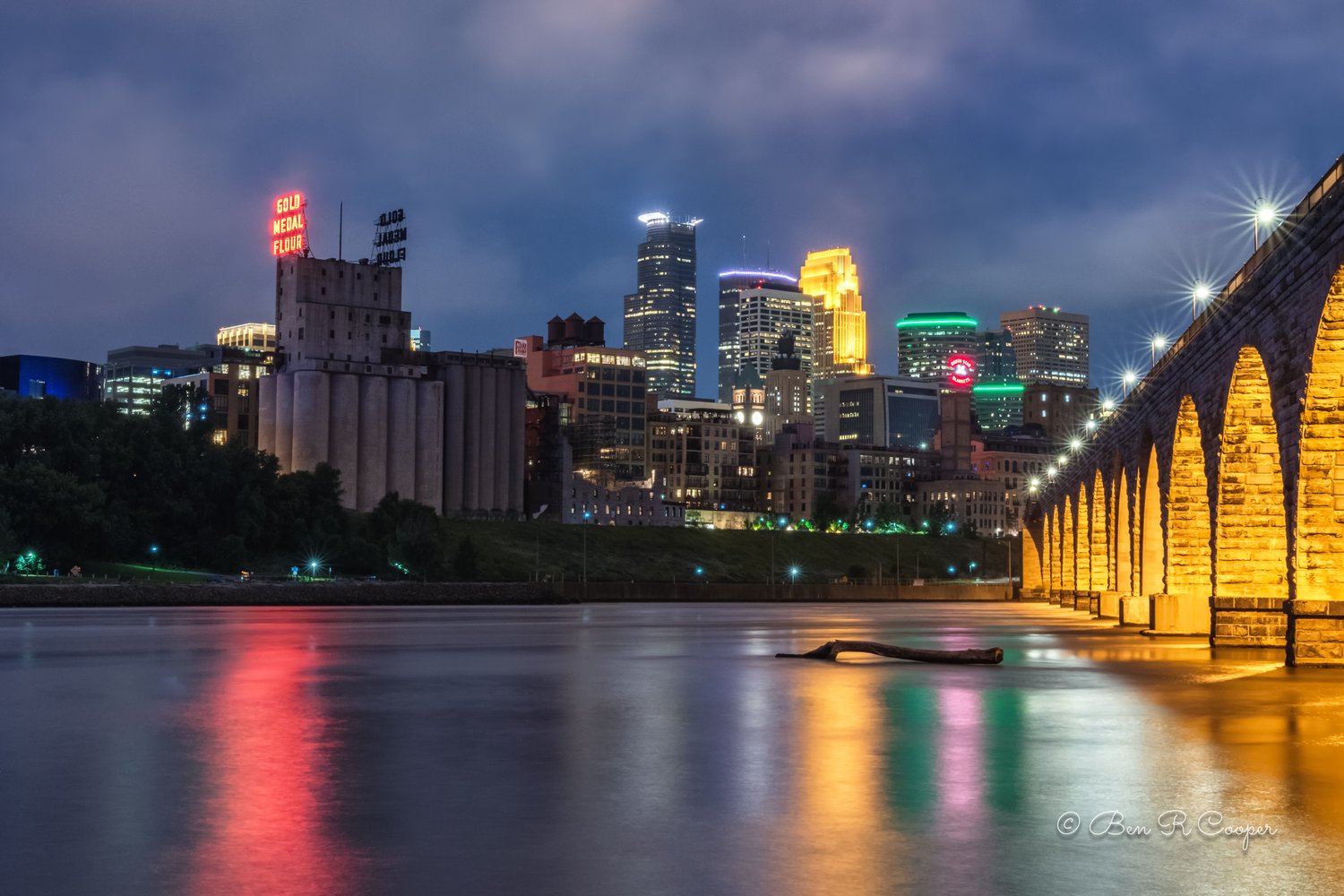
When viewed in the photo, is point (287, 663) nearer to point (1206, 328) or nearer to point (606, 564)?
point (1206, 328)

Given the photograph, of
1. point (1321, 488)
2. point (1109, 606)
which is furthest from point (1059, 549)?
point (1321, 488)

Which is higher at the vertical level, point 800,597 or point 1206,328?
point 1206,328

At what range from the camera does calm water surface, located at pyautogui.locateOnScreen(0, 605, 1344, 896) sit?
1149cm

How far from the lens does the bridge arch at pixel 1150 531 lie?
6475 centimetres

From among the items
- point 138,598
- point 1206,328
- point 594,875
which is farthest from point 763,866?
point 138,598

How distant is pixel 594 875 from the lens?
1130 cm

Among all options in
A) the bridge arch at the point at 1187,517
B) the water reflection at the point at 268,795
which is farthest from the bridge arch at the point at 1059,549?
the water reflection at the point at 268,795

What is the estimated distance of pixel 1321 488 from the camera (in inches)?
1393

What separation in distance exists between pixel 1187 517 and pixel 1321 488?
2035 centimetres

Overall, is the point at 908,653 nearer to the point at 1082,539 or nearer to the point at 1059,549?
the point at 1082,539

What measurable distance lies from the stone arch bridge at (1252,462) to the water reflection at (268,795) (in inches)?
849

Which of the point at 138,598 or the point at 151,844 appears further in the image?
the point at 138,598

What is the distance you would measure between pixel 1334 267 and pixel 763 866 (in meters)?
24.6
